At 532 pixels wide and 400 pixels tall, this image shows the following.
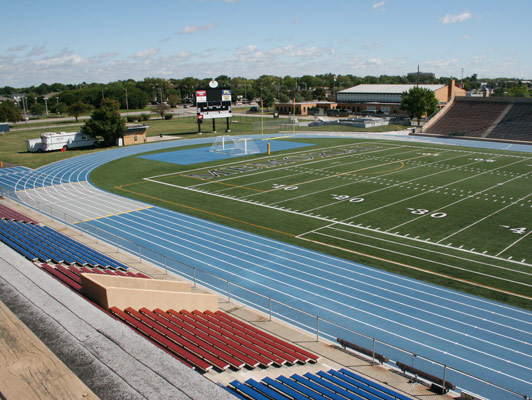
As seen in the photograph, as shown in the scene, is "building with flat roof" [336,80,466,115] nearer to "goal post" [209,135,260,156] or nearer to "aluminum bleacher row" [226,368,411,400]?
"goal post" [209,135,260,156]

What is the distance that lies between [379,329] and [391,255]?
6.76 metres

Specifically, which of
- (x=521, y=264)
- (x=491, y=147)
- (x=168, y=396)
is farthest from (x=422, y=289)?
(x=491, y=147)

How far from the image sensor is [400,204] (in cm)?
3042

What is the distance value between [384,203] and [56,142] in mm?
42655

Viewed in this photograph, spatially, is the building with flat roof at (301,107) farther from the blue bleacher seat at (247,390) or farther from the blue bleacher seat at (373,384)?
the blue bleacher seat at (247,390)

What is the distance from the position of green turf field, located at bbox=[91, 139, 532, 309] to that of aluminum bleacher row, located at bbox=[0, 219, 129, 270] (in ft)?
29.0

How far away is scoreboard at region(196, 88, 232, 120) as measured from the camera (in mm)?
65062

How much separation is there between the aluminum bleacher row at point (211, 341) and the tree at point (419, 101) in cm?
7674

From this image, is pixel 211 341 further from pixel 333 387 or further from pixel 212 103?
pixel 212 103

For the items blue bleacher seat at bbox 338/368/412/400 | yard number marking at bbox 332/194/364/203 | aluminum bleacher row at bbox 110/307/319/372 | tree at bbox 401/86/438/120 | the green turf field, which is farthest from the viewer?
tree at bbox 401/86/438/120

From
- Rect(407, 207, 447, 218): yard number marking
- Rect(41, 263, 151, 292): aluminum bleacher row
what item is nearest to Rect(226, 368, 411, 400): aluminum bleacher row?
Rect(41, 263, 151, 292): aluminum bleacher row

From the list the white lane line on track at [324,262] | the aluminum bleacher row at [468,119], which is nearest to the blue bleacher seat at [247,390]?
the white lane line on track at [324,262]

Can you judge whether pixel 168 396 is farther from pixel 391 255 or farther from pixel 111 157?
pixel 111 157

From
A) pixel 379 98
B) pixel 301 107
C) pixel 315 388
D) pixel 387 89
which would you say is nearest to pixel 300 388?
pixel 315 388
